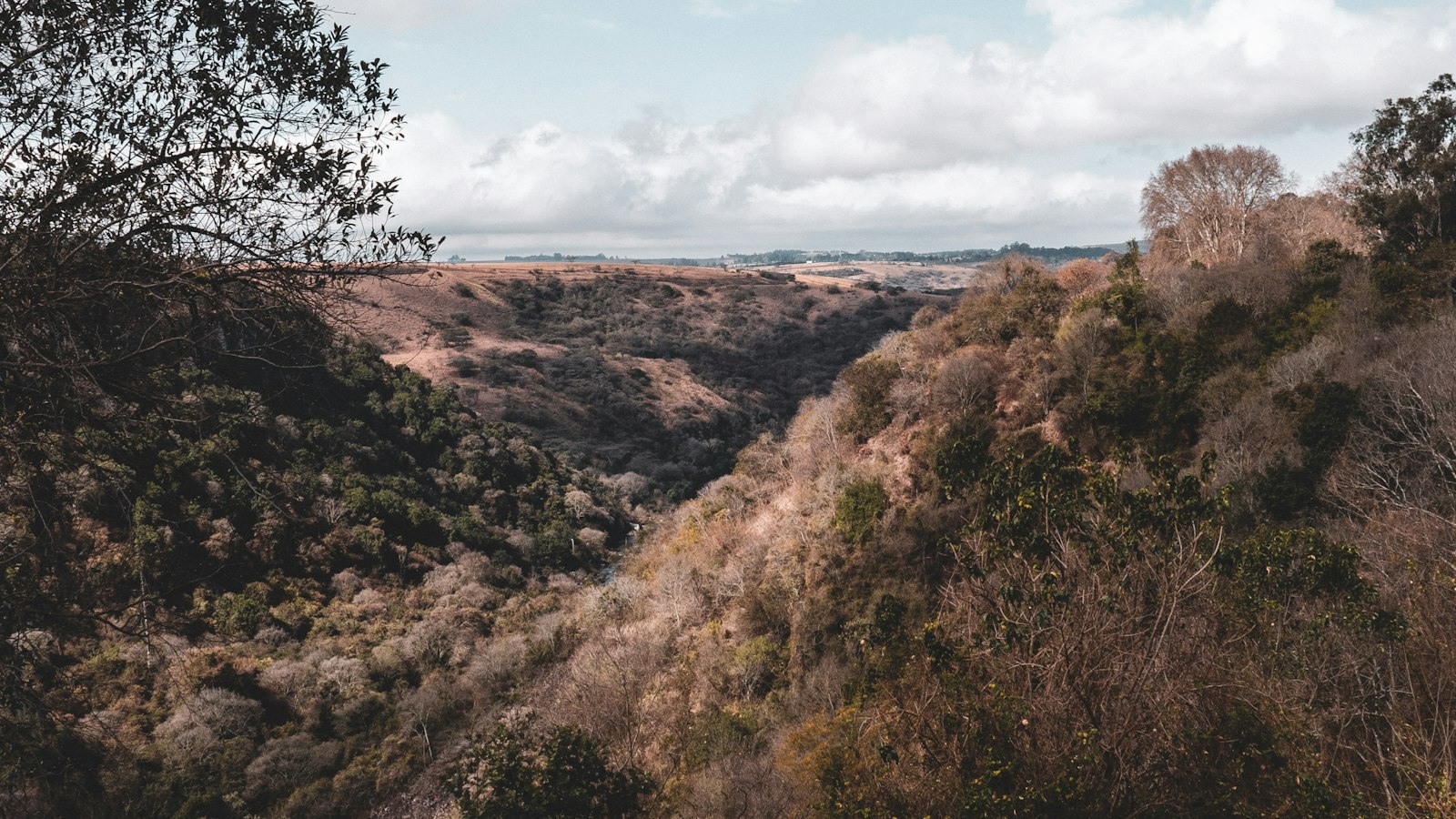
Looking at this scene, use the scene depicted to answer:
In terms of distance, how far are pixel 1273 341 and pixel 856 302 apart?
295 feet

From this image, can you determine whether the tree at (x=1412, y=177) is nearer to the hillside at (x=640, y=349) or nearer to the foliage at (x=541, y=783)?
the foliage at (x=541, y=783)

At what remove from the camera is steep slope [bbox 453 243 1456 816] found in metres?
6.45

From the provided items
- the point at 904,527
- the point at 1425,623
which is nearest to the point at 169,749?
the point at 904,527

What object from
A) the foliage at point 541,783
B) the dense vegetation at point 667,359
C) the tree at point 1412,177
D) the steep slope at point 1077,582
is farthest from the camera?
the dense vegetation at point 667,359

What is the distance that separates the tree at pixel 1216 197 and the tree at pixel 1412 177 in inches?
217

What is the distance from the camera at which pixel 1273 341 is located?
2139 centimetres

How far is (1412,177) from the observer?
2203 cm

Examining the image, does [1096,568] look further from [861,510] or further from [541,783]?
[861,510]

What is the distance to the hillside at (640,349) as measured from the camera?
6925 centimetres

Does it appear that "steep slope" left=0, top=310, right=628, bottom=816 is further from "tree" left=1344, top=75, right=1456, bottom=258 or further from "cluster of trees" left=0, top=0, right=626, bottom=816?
"tree" left=1344, top=75, right=1456, bottom=258

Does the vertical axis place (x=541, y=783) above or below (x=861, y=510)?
below

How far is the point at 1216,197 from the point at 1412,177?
8.27 metres

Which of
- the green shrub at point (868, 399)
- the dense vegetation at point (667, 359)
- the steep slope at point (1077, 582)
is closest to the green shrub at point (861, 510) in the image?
the steep slope at point (1077, 582)

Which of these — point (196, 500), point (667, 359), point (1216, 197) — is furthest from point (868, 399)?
point (667, 359)
